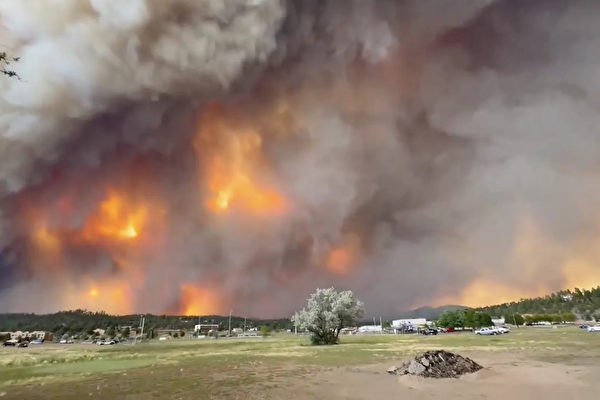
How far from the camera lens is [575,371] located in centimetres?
2858

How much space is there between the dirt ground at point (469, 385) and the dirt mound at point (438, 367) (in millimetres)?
879

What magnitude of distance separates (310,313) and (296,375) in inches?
2198

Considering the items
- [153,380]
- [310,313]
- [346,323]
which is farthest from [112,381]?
[346,323]

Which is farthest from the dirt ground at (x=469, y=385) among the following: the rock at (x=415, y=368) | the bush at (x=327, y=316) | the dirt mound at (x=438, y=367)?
the bush at (x=327, y=316)

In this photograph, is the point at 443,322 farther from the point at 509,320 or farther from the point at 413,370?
the point at 413,370

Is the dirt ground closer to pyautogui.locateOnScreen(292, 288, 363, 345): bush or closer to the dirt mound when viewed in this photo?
the dirt mound

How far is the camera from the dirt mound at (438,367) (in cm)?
2811

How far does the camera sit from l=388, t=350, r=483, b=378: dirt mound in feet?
92.2

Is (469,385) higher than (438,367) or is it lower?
lower

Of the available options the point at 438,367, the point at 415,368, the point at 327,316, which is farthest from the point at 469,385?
the point at 327,316

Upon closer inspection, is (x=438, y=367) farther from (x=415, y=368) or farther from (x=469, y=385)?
A: (x=469, y=385)

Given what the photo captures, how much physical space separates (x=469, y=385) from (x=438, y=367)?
4592 millimetres

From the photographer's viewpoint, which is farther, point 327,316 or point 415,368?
point 327,316

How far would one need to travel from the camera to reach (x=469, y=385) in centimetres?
2427
